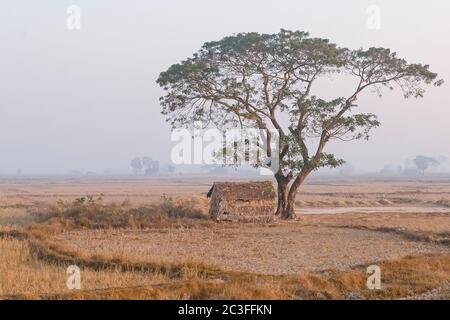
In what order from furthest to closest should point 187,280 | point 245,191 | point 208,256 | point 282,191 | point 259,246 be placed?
1. point 282,191
2. point 245,191
3. point 259,246
4. point 208,256
5. point 187,280

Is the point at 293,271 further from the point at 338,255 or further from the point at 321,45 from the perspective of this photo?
the point at 321,45

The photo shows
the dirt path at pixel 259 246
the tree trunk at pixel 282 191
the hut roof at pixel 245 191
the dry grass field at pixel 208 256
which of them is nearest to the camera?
the dry grass field at pixel 208 256

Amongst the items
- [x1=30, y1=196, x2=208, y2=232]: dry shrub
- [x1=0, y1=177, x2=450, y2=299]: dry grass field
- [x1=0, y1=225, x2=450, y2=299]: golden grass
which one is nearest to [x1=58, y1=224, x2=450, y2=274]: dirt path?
[x1=0, y1=177, x2=450, y2=299]: dry grass field

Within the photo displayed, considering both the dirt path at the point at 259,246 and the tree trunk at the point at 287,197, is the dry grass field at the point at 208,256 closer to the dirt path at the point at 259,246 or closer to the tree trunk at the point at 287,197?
the dirt path at the point at 259,246

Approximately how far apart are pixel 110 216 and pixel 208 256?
11938 mm

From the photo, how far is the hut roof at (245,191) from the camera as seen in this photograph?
31.4 m

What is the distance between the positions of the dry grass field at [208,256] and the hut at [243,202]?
860mm

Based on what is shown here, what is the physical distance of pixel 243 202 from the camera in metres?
31.7

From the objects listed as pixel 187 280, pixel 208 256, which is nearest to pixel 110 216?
pixel 208 256

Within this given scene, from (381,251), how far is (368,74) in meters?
16.5

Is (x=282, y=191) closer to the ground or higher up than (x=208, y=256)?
higher up

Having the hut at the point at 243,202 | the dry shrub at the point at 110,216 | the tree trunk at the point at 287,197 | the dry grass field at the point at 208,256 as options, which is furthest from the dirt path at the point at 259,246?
the tree trunk at the point at 287,197

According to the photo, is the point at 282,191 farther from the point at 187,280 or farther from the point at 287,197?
the point at 187,280
